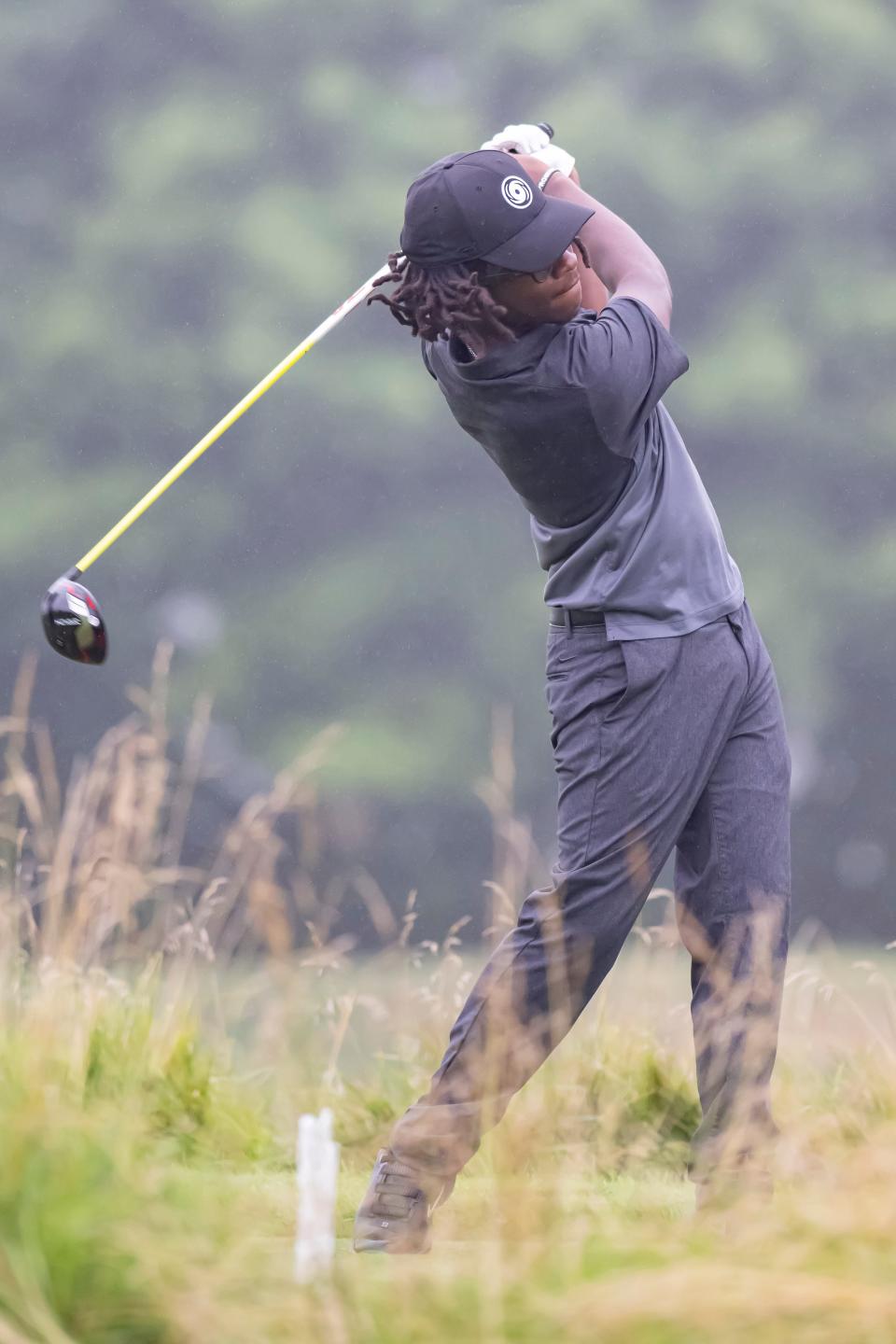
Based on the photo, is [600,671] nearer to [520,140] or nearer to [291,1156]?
[520,140]

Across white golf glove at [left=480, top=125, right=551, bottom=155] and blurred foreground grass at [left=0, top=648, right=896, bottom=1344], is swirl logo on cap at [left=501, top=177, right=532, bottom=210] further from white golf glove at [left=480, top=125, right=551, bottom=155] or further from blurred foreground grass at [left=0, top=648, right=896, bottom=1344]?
blurred foreground grass at [left=0, top=648, right=896, bottom=1344]

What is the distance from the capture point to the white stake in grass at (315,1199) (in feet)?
5.26

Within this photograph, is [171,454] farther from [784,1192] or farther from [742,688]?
[784,1192]

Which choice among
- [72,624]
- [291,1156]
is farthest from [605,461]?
[291,1156]

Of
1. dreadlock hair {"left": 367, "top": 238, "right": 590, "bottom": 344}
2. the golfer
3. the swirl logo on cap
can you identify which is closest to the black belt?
the golfer

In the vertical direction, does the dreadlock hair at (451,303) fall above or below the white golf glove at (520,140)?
below

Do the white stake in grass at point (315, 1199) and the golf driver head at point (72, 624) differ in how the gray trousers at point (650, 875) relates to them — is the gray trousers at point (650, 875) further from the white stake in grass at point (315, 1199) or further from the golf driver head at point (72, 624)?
the golf driver head at point (72, 624)

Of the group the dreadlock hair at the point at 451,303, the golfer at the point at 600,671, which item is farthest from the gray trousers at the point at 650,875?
the dreadlock hair at the point at 451,303

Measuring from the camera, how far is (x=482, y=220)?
84.4 inches

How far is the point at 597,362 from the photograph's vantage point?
215cm

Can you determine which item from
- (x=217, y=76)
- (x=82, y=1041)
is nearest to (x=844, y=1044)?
(x=82, y=1041)

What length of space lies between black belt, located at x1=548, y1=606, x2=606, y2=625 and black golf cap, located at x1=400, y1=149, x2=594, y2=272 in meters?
0.50

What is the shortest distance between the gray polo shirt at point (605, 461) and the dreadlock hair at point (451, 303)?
0.13ft

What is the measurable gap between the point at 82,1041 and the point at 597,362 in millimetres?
1327
